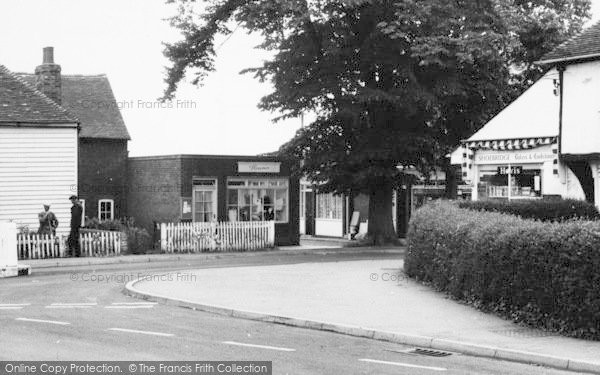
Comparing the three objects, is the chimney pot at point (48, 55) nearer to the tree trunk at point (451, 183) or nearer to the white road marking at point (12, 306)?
the tree trunk at point (451, 183)

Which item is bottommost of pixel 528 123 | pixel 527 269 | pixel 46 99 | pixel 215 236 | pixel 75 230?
pixel 215 236

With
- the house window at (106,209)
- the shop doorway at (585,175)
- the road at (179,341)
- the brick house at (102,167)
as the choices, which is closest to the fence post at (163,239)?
the brick house at (102,167)

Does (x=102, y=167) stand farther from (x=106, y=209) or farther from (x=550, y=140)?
(x=550, y=140)

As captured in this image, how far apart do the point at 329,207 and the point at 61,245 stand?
23286 mm

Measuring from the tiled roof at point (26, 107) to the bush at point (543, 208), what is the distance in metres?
15.0

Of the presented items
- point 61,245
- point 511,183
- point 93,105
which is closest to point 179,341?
point 61,245

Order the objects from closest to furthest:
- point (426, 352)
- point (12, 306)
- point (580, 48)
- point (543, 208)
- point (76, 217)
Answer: point (426, 352) → point (12, 306) → point (543, 208) → point (580, 48) → point (76, 217)

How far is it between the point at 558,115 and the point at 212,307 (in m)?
18.7

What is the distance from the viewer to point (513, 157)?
3139 centimetres

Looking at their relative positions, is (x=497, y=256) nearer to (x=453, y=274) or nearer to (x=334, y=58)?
(x=453, y=274)

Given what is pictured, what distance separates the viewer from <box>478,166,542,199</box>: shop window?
31141mm

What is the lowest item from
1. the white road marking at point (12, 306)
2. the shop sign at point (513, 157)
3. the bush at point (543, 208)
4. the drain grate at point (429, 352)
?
the drain grate at point (429, 352)

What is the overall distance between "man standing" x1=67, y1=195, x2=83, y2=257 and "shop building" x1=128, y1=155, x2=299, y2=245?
8281 millimetres

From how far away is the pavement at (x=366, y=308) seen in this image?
11555 millimetres
